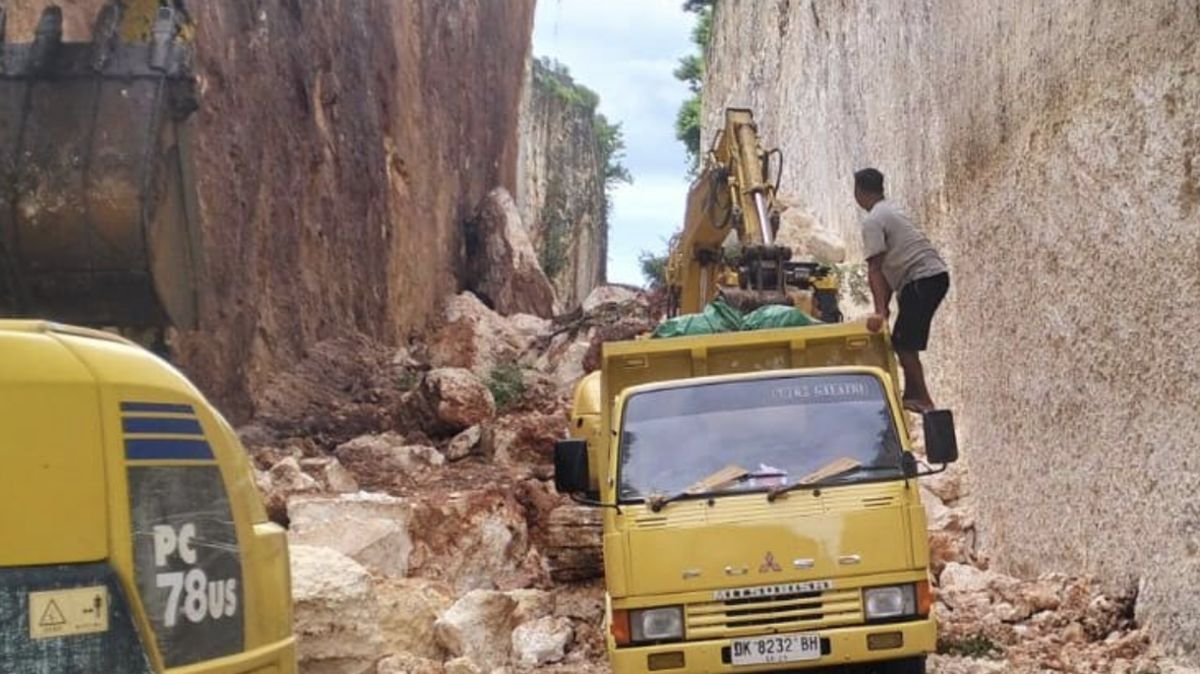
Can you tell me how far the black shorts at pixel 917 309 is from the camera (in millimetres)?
10586

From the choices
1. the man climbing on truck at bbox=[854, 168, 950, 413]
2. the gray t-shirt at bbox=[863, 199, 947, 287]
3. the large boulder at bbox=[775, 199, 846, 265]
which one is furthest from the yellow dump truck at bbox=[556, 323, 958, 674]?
the large boulder at bbox=[775, 199, 846, 265]

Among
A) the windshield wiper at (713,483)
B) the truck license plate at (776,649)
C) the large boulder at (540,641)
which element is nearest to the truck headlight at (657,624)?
the truck license plate at (776,649)

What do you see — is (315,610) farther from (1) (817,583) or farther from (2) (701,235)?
(2) (701,235)

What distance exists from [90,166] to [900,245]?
228 inches

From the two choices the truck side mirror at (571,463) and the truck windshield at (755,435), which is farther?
the truck side mirror at (571,463)

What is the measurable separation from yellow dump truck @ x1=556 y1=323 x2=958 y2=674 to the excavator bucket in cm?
426

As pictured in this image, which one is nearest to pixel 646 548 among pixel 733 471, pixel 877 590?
pixel 733 471

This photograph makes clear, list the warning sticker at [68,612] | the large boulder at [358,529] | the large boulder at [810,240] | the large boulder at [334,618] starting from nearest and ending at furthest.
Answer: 1. the warning sticker at [68,612]
2. the large boulder at [334,618]
3. the large boulder at [358,529]
4. the large boulder at [810,240]

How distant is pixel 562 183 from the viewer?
43.4m

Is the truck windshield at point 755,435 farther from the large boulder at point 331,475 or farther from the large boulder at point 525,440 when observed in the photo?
the large boulder at point 525,440

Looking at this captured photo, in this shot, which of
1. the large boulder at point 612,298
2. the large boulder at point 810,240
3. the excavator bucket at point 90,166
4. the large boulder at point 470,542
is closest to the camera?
the excavator bucket at point 90,166

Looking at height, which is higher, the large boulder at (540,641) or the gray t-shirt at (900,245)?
the gray t-shirt at (900,245)

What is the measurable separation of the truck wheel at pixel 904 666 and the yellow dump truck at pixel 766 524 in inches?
0.4

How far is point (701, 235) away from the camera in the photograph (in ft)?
49.9
